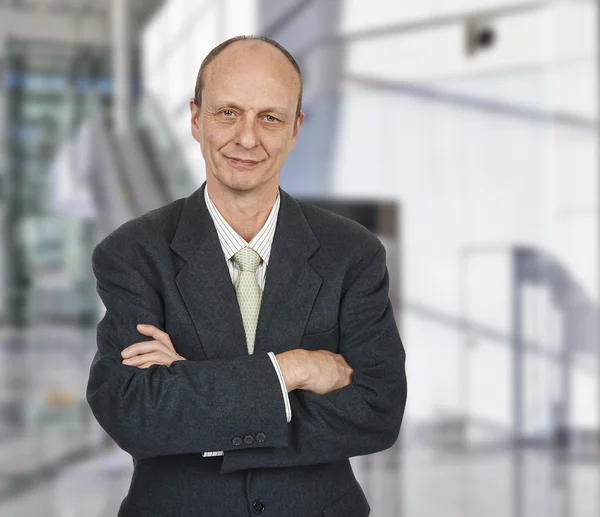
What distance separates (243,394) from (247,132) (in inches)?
20.2

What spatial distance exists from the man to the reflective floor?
4324 millimetres

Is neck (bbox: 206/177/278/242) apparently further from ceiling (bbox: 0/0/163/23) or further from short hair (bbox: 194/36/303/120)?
ceiling (bbox: 0/0/163/23)

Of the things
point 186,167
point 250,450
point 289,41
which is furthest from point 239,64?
point 289,41

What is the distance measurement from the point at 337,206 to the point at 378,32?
1.98 m

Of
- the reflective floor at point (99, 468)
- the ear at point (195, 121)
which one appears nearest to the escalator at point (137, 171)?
the reflective floor at point (99, 468)

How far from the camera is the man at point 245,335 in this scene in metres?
1.79

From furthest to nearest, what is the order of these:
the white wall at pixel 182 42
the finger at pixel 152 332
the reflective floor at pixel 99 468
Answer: the white wall at pixel 182 42, the reflective floor at pixel 99 468, the finger at pixel 152 332

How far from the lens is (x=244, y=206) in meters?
1.97

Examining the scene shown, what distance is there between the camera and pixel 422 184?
403 inches

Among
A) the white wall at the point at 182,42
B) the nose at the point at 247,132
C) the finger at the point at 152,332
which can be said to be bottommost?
the finger at the point at 152,332

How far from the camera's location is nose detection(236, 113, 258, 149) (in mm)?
1836

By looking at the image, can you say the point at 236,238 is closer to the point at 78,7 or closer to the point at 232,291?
the point at 232,291

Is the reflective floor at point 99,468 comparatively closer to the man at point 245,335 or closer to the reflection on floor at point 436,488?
the reflection on floor at point 436,488

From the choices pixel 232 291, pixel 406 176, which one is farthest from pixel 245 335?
pixel 406 176
